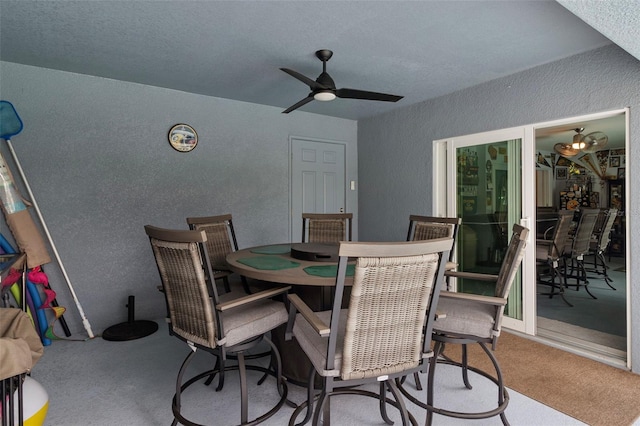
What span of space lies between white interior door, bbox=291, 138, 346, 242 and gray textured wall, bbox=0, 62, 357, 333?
50 cm

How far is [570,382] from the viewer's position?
2412 mm

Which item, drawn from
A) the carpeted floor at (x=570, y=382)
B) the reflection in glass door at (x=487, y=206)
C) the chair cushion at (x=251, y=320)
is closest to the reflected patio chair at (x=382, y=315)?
→ the chair cushion at (x=251, y=320)

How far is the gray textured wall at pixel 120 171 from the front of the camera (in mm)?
3217

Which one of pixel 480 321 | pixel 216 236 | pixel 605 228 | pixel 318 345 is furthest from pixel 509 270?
pixel 605 228

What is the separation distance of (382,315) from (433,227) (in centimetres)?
180

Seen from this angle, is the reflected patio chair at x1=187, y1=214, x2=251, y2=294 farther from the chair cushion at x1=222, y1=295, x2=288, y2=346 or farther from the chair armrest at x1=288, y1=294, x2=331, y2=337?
the chair armrest at x1=288, y1=294, x2=331, y2=337

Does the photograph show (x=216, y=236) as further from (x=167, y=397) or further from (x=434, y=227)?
(x=434, y=227)

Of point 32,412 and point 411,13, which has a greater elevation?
point 411,13

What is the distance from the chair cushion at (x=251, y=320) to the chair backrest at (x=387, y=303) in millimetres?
604

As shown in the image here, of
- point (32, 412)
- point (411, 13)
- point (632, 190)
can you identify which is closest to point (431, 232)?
point (632, 190)

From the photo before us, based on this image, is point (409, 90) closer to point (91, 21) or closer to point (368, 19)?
point (368, 19)

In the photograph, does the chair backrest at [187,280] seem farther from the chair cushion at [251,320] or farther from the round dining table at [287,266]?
the round dining table at [287,266]

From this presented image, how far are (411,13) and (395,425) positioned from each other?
8.32 feet

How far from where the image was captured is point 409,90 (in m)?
3.79
